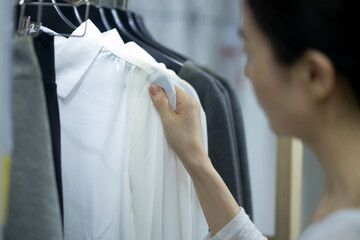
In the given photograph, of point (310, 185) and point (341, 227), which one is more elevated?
point (341, 227)

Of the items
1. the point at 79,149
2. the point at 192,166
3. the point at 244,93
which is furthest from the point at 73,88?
the point at 244,93

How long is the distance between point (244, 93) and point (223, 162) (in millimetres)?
808

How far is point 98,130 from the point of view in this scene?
102 centimetres

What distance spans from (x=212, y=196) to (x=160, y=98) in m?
0.18

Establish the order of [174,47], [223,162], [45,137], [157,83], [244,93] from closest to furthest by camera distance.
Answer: [45,137] → [157,83] → [223,162] → [174,47] → [244,93]

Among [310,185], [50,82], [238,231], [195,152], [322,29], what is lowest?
[310,185]

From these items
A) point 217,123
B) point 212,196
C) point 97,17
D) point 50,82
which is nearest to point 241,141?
point 217,123

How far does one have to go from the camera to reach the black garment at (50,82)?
0.84m

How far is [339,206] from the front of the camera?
2.30ft

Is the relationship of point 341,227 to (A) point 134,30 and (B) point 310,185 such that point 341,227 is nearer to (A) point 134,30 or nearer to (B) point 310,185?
(A) point 134,30

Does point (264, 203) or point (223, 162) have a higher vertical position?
point (223, 162)

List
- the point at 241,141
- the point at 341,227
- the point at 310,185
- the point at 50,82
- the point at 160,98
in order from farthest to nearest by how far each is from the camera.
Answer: the point at 310,185
the point at 241,141
the point at 160,98
the point at 50,82
the point at 341,227

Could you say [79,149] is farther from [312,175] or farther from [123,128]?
[312,175]

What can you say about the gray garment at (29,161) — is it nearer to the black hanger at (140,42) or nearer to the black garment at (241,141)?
the black hanger at (140,42)
